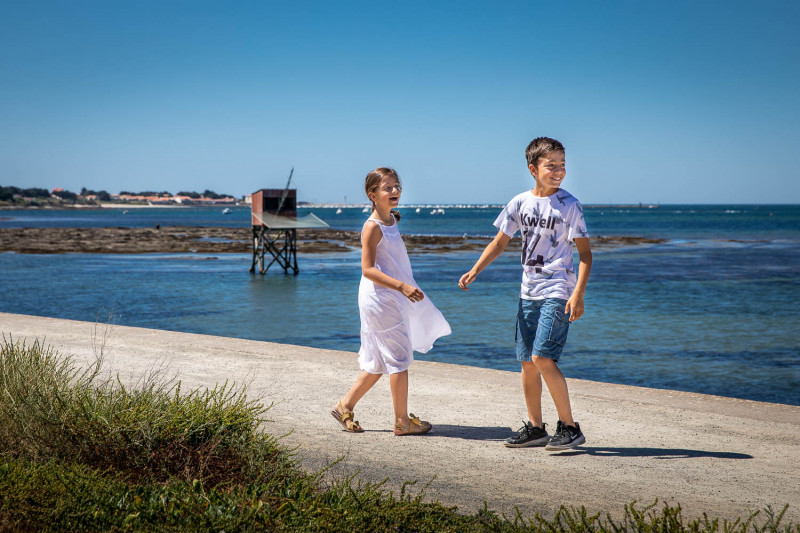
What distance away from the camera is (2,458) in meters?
4.16

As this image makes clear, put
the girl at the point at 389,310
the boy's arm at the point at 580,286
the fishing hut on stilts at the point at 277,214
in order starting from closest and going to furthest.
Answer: the boy's arm at the point at 580,286 < the girl at the point at 389,310 < the fishing hut on stilts at the point at 277,214

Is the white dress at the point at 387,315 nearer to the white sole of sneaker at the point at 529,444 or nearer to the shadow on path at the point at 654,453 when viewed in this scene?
the white sole of sneaker at the point at 529,444

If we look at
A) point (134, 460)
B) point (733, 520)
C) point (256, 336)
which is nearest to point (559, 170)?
point (733, 520)

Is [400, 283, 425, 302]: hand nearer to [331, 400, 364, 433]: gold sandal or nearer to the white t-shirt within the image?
the white t-shirt

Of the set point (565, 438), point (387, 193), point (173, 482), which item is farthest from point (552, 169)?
point (173, 482)

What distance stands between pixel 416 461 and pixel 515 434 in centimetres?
97

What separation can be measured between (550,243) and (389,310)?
1.14 m

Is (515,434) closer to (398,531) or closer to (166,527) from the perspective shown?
(398,531)

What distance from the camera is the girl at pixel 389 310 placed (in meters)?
5.03

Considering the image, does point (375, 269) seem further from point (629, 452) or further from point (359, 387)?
point (629, 452)

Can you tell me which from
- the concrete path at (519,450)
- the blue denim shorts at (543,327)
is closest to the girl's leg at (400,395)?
the concrete path at (519,450)

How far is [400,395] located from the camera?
16.6 ft

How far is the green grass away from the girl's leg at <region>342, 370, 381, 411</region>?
32.8 inches

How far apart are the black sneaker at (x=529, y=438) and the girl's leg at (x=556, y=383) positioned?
0.18 metres
